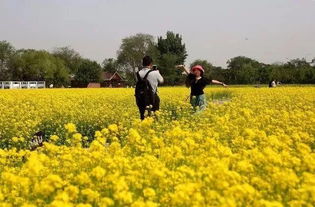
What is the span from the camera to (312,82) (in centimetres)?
6269

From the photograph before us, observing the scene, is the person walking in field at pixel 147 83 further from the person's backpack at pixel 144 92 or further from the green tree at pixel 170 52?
the green tree at pixel 170 52

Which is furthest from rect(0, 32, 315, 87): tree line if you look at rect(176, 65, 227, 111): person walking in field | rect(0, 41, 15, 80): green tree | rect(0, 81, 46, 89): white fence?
rect(176, 65, 227, 111): person walking in field

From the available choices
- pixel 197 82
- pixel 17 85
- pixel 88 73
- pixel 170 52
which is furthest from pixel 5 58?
pixel 197 82

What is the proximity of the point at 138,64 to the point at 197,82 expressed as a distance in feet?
312

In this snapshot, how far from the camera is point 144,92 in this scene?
1032 centimetres

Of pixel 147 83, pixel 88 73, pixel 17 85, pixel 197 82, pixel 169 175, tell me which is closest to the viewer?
pixel 169 175

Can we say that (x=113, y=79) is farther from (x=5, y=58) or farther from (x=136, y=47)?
(x=5, y=58)

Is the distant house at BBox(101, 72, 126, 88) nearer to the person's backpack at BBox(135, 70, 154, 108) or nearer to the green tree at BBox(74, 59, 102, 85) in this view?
the green tree at BBox(74, 59, 102, 85)

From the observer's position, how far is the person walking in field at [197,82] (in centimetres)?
1091

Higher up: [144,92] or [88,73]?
[144,92]

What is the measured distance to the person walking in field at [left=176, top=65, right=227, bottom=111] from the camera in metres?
10.9

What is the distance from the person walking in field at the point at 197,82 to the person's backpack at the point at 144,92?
94 centimetres

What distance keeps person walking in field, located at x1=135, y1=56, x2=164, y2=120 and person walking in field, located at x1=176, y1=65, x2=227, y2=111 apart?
0.80 m

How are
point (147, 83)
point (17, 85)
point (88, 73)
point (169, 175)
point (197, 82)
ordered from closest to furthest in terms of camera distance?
point (169, 175) < point (147, 83) < point (197, 82) < point (17, 85) < point (88, 73)
